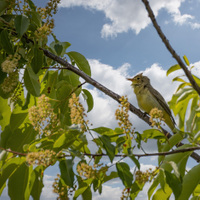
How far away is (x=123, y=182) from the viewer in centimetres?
162

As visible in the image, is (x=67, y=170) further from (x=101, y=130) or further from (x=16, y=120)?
(x=16, y=120)

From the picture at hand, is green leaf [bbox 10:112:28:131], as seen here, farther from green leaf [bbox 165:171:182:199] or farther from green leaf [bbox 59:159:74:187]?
green leaf [bbox 165:171:182:199]

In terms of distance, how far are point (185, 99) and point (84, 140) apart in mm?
1333

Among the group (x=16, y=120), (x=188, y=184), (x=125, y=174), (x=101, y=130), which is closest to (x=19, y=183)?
(x=16, y=120)

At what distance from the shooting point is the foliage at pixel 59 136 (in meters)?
1.56

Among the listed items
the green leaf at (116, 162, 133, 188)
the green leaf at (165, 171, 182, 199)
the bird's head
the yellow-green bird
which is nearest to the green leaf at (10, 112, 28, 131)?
the green leaf at (116, 162, 133, 188)

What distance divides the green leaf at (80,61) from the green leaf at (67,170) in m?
1.19

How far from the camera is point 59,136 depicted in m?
1.87

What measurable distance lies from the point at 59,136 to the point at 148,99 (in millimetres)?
3555

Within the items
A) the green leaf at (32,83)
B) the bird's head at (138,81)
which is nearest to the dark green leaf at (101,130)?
the green leaf at (32,83)

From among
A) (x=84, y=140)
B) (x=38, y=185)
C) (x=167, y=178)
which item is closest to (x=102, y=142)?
(x=84, y=140)

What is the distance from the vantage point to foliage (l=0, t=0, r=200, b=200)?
61.5 inches

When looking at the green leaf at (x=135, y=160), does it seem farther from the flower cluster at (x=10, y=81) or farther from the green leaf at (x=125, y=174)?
the flower cluster at (x=10, y=81)

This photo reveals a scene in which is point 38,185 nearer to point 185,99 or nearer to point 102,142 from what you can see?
point 102,142
